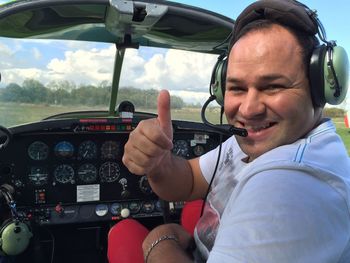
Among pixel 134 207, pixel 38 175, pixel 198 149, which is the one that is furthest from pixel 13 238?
pixel 198 149

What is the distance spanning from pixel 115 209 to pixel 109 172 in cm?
25

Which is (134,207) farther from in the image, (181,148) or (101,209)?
(181,148)

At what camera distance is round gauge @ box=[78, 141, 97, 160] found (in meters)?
2.81

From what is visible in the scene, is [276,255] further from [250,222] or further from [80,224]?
[80,224]

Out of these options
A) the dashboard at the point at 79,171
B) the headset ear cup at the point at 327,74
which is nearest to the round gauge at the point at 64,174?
the dashboard at the point at 79,171

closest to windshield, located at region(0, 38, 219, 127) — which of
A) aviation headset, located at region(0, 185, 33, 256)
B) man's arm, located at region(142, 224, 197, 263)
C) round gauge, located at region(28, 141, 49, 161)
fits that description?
round gauge, located at region(28, 141, 49, 161)

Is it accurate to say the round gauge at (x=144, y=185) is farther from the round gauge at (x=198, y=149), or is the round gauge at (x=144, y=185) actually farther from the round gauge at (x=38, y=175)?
the round gauge at (x=38, y=175)

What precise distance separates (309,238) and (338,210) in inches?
4.4

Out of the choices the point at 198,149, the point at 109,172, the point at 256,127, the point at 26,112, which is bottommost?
the point at 109,172

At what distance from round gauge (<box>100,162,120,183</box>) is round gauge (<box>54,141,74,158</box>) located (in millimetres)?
244

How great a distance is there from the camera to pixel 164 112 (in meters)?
1.12

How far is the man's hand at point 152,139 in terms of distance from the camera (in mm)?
1121

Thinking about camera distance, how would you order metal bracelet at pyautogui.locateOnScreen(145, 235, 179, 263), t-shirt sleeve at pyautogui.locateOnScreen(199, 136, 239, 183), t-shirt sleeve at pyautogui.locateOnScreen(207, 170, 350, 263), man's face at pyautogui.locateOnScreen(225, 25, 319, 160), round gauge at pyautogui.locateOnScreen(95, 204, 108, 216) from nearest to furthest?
t-shirt sleeve at pyautogui.locateOnScreen(207, 170, 350, 263) < man's face at pyautogui.locateOnScreen(225, 25, 319, 160) < metal bracelet at pyautogui.locateOnScreen(145, 235, 179, 263) < t-shirt sleeve at pyautogui.locateOnScreen(199, 136, 239, 183) < round gauge at pyautogui.locateOnScreen(95, 204, 108, 216)

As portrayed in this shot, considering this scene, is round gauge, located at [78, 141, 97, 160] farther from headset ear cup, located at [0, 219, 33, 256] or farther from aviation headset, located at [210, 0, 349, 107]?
aviation headset, located at [210, 0, 349, 107]
